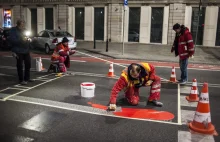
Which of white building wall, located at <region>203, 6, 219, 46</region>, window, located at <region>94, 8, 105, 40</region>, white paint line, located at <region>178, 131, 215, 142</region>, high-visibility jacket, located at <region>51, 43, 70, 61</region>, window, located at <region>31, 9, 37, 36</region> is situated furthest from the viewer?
window, located at <region>31, 9, 37, 36</region>

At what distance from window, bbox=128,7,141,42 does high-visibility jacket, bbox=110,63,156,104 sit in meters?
20.0

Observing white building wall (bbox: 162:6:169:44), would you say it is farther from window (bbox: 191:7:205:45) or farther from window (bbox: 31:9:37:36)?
window (bbox: 31:9:37:36)

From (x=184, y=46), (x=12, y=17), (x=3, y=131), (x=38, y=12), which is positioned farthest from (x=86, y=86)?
(x=12, y=17)

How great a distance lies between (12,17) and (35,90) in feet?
88.0

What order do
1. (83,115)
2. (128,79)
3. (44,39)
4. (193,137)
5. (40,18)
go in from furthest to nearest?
(40,18), (44,39), (128,79), (83,115), (193,137)

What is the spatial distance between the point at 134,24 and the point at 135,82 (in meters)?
20.3

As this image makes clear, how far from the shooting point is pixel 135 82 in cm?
632

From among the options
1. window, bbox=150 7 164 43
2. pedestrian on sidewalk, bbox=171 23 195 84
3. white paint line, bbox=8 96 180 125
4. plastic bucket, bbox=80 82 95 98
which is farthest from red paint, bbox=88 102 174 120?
window, bbox=150 7 164 43

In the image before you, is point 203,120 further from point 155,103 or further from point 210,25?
point 210,25

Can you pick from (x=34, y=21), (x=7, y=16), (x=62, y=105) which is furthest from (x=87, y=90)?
(x=7, y=16)

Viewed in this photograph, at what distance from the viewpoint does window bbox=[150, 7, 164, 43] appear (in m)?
24.9

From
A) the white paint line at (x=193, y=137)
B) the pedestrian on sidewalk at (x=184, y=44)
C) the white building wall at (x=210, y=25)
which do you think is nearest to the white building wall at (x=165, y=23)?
the white building wall at (x=210, y=25)

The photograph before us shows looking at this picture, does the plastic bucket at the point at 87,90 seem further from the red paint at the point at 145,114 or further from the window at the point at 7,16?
the window at the point at 7,16

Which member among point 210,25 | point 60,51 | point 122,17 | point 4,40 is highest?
point 122,17
